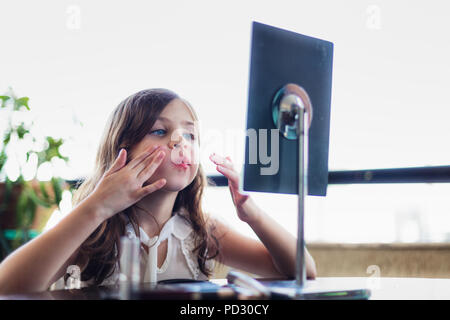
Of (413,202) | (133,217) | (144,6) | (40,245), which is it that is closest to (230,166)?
(133,217)

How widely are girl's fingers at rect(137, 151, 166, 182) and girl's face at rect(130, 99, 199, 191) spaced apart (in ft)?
0.19

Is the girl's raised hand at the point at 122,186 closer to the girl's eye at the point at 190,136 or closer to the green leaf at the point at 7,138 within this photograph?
the girl's eye at the point at 190,136

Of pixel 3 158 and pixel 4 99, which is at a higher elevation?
pixel 4 99

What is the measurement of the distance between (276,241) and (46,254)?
1.65ft

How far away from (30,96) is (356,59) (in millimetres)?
1807

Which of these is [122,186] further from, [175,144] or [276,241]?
[276,241]

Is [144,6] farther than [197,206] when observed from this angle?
Yes

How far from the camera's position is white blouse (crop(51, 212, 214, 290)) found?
0.94 meters

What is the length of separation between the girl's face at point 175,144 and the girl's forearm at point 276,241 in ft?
0.55

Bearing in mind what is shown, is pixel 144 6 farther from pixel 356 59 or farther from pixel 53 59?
pixel 356 59

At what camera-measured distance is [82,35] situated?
91.2 inches

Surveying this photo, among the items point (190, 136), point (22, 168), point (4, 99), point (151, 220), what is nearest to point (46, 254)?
point (151, 220)

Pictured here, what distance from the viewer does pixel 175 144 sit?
91 cm

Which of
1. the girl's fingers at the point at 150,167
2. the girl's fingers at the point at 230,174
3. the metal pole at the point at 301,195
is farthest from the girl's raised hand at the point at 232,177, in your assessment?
the metal pole at the point at 301,195
